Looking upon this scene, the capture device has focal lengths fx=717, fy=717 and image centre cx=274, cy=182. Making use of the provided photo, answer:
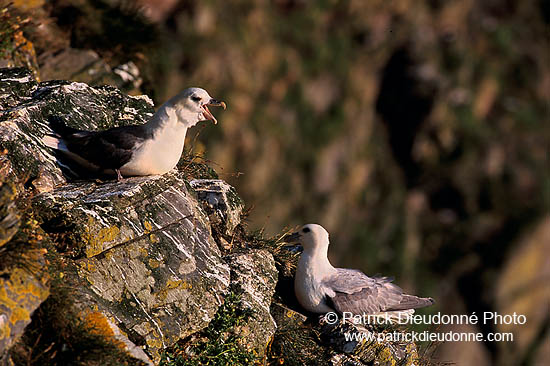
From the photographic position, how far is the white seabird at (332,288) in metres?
6.03

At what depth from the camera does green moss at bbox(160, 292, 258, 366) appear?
5.15 meters

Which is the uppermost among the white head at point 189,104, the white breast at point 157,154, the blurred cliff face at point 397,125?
the blurred cliff face at point 397,125

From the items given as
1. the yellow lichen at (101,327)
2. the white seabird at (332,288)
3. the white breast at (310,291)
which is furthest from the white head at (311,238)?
the yellow lichen at (101,327)

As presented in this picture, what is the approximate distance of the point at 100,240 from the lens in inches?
197

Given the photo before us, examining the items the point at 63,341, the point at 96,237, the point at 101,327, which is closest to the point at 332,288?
the point at 96,237

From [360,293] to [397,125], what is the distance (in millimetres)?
14230

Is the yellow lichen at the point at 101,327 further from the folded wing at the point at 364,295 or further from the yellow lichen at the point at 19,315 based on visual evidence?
the folded wing at the point at 364,295

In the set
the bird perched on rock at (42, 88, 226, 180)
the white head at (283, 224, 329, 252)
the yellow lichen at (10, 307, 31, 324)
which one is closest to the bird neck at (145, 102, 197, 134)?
the bird perched on rock at (42, 88, 226, 180)

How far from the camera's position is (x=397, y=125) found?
19875 millimetres

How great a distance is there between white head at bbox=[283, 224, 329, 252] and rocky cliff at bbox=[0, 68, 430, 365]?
1.02 feet

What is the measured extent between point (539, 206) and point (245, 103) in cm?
896

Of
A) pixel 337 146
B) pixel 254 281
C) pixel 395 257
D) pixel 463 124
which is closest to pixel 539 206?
pixel 463 124

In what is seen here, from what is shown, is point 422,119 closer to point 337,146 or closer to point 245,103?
point 337,146

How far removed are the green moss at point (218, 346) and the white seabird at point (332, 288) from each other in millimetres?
735
